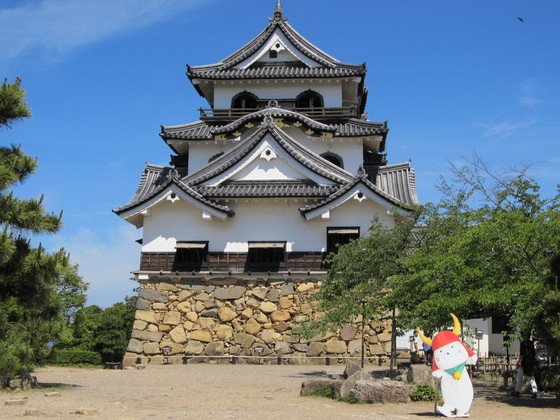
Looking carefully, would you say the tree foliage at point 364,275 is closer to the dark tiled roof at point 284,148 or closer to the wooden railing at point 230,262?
the wooden railing at point 230,262

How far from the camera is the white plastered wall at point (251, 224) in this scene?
25328 mm

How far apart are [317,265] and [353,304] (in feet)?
24.2

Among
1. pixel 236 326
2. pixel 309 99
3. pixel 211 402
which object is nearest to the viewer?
pixel 211 402

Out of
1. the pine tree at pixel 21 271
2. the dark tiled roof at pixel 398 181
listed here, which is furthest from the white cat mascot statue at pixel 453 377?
Result: the dark tiled roof at pixel 398 181

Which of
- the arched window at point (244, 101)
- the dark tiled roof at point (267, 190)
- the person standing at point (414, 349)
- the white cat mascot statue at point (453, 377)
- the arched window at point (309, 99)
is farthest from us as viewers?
the arched window at point (244, 101)

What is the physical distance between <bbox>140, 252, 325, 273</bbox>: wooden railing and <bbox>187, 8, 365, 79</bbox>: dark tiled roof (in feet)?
29.9

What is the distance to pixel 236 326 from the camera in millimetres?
24859

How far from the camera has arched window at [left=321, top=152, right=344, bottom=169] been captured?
29.2m

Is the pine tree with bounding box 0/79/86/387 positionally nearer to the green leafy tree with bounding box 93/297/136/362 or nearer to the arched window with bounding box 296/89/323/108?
the green leafy tree with bounding box 93/297/136/362

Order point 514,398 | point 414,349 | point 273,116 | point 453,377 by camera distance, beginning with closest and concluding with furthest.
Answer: point 453,377, point 514,398, point 414,349, point 273,116

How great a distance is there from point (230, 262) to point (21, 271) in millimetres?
12056

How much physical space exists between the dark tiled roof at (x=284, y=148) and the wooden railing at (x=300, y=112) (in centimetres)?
315

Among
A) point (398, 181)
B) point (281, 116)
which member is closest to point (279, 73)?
point (281, 116)

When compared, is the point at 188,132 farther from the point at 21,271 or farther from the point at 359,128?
the point at 21,271
